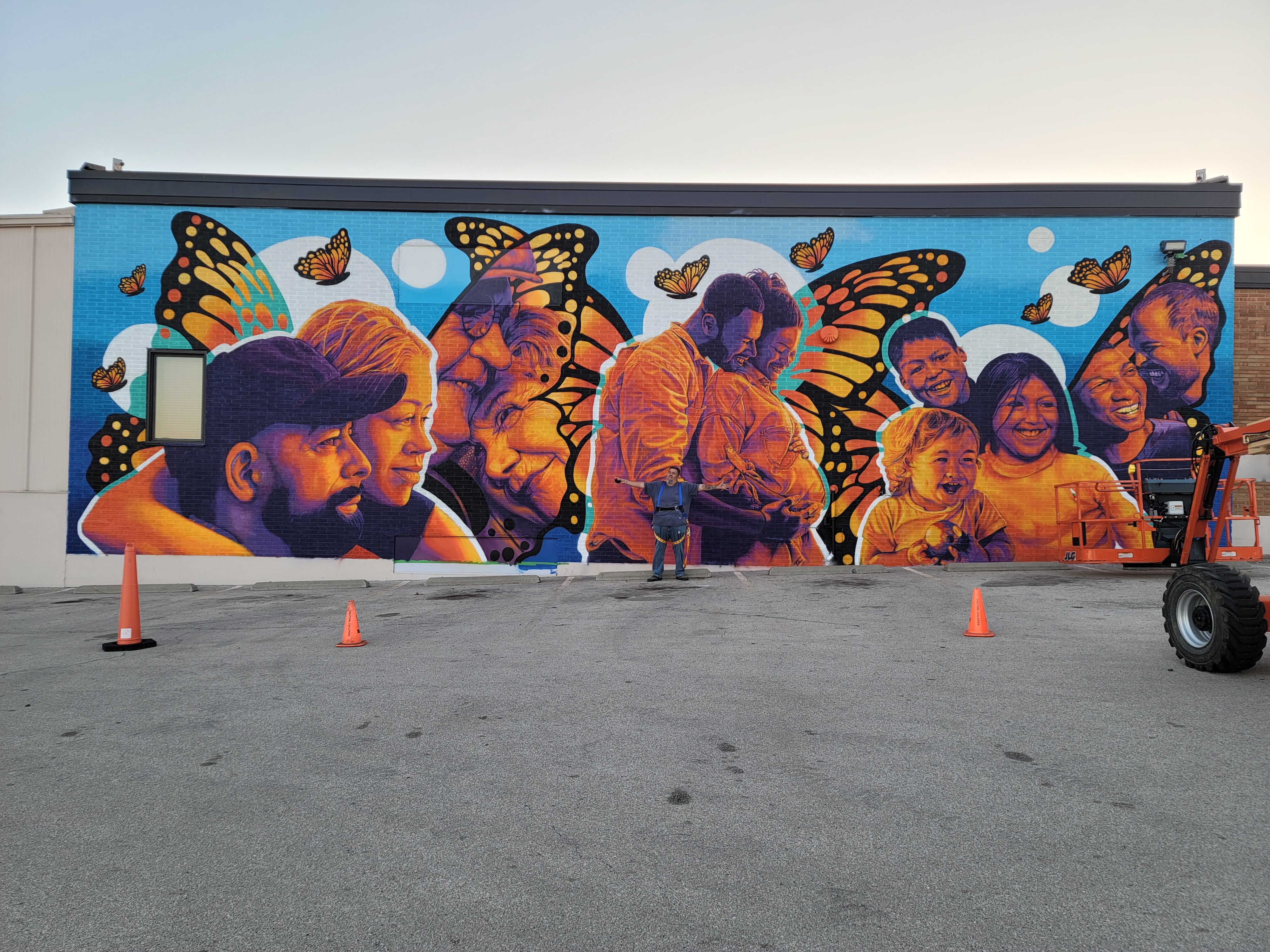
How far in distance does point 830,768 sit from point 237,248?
15101 millimetres

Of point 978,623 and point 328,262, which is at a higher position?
point 328,262

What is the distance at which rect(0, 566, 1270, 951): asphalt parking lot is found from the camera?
302 centimetres

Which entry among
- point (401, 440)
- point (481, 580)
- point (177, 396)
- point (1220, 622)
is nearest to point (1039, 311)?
point (1220, 622)

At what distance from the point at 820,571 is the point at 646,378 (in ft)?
16.0

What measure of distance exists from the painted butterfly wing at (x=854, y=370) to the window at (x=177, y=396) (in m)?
11.2

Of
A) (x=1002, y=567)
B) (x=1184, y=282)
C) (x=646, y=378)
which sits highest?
(x=1184, y=282)

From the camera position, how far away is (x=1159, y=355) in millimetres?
15406

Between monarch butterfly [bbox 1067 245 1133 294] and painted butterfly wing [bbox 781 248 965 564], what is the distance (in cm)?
227

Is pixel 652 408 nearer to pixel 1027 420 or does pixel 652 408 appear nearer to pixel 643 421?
pixel 643 421

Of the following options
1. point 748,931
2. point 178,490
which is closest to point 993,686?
point 748,931

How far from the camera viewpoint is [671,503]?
1426 cm

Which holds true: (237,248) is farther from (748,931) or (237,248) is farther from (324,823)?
(748,931)

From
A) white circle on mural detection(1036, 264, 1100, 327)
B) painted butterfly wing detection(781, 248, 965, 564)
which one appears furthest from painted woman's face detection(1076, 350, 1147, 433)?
painted butterfly wing detection(781, 248, 965, 564)

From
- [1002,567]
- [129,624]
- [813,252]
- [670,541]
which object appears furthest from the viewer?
[813,252]
